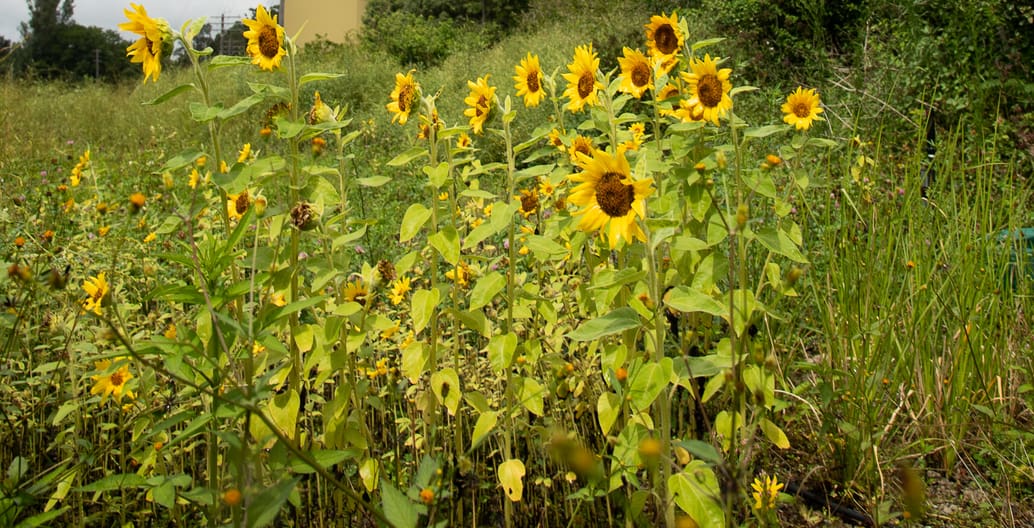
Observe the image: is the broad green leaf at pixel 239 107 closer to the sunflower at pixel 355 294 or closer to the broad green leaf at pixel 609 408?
the sunflower at pixel 355 294

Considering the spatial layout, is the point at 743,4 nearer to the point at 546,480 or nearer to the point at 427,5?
the point at 546,480

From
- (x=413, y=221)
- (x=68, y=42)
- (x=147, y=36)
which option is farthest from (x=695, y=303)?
(x=68, y=42)

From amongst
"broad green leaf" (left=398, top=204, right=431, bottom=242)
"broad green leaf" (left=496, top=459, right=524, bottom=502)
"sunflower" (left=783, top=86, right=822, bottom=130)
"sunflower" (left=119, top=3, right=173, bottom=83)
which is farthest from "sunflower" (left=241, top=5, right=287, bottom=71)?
"sunflower" (left=783, top=86, right=822, bottom=130)

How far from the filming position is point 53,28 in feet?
97.4

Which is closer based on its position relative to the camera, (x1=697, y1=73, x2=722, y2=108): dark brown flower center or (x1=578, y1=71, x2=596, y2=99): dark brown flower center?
(x1=697, y1=73, x2=722, y2=108): dark brown flower center

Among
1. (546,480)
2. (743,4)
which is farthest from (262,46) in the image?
(743,4)

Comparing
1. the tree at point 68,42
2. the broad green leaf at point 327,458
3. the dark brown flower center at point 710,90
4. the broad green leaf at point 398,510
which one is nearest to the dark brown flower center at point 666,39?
the dark brown flower center at point 710,90

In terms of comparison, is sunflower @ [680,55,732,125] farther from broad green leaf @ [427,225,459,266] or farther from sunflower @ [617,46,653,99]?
broad green leaf @ [427,225,459,266]

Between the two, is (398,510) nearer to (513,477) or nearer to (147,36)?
(513,477)

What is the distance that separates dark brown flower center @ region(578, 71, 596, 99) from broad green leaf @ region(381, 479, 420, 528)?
112 centimetres

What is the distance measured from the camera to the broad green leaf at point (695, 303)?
3.70 feet

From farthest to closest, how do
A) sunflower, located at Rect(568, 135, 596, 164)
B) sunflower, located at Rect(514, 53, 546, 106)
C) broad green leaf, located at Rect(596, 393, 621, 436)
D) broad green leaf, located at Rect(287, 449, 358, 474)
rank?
1. sunflower, located at Rect(514, 53, 546, 106)
2. sunflower, located at Rect(568, 135, 596, 164)
3. broad green leaf, located at Rect(596, 393, 621, 436)
4. broad green leaf, located at Rect(287, 449, 358, 474)

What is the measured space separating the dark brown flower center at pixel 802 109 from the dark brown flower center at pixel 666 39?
0.36 m

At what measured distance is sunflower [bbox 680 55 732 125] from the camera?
1468 millimetres
